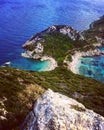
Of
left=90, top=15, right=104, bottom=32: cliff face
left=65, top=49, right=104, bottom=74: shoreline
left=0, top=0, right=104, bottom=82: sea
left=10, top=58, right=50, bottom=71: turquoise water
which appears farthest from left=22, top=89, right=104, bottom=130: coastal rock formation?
left=90, top=15, right=104, bottom=32: cliff face

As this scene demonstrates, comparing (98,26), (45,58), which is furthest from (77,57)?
(98,26)

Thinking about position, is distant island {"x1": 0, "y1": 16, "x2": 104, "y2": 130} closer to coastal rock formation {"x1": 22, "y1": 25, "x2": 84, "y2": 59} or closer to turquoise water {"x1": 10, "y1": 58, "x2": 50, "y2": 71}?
coastal rock formation {"x1": 22, "y1": 25, "x2": 84, "y2": 59}

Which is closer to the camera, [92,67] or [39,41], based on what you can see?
[92,67]

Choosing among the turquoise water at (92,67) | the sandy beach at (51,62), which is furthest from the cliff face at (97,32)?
the sandy beach at (51,62)

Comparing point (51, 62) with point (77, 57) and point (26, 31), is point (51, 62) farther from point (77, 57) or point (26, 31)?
point (26, 31)

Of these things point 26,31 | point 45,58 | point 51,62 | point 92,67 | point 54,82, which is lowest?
point 54,82

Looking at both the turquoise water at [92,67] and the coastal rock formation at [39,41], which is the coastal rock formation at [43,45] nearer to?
the coastal rock formation at [39,41]

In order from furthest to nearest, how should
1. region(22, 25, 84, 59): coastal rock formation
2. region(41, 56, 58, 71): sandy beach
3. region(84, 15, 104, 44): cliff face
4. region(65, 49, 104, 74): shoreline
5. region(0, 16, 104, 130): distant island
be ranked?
region(84, 15, 104, 44): cliff face
region(22, 25, 84, 59): coastal rock formation
region(65, 49, 104, 74): shoreline
region(41, 56, 58, 71): sandy beach
region(0, 16, 104, 130): distant island
